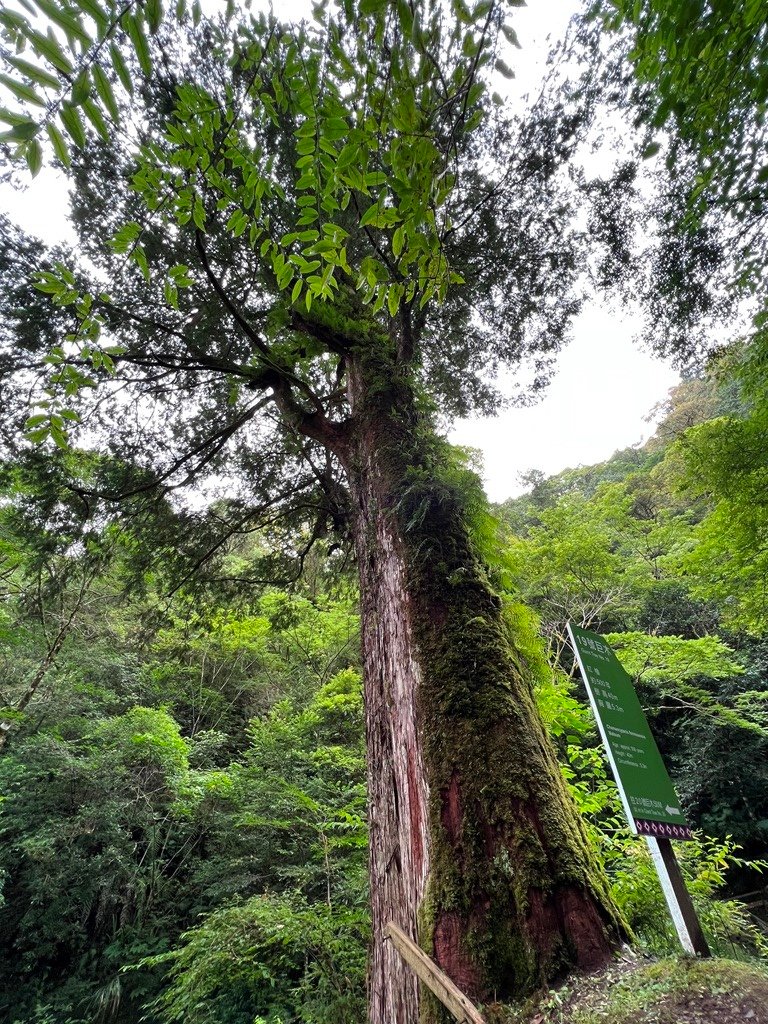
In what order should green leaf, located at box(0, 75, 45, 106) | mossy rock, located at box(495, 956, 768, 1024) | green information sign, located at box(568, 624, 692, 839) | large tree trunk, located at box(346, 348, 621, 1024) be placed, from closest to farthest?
green leaf, located at box(0, 75, 45, 106), mossy rock, located at box(495, 956, 768, 1024), large tree trunk, located at box(346, 348, 621, 1024), green information sign, located at box(568, 624, 692, 839)

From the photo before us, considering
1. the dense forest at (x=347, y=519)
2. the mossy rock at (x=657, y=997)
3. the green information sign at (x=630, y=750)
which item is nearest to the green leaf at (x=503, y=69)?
the dense forest at (x=347, y=519)

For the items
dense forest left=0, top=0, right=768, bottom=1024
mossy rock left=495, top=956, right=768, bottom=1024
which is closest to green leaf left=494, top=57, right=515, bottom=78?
dense forest left=0, top=0, right=768, bottom=1024

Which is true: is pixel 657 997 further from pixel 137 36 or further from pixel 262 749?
pixel 262 749

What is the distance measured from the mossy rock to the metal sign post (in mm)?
168

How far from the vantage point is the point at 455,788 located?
1714 mm

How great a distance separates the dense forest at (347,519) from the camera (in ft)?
4.48

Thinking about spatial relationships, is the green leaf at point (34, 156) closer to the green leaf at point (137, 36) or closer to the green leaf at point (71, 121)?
the green leaf at point (71, 121)

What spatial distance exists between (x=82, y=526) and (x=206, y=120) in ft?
13.3

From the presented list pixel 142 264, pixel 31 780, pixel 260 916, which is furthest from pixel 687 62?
pixel 31 780

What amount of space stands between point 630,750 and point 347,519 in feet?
8.81

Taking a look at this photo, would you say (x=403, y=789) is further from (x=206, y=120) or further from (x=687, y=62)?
(x=687, y=62)

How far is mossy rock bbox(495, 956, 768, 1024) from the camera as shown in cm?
111

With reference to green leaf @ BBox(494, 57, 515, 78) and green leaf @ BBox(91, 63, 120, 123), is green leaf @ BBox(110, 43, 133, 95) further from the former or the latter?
green leaf @ BBox(494, 57, 515, 78)

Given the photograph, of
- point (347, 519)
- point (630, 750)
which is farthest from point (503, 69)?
point (347, 519)
